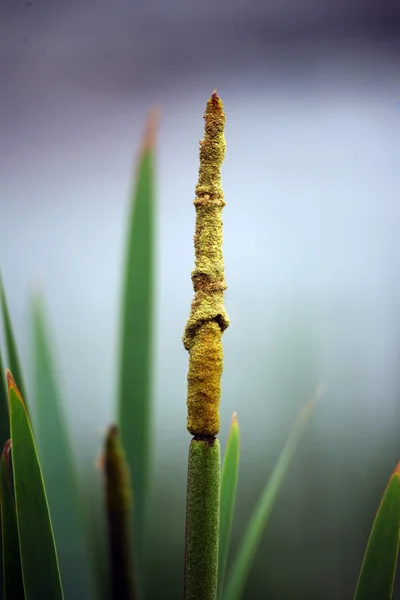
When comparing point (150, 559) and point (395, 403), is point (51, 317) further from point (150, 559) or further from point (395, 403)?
point (395, 403)

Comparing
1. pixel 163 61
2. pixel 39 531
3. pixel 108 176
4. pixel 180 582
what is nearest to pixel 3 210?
pixel 108 176

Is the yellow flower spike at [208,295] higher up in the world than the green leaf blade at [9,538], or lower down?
higher up

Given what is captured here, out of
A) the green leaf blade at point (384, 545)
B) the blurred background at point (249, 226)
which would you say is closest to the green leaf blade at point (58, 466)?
the blurred background at point (249, 226)

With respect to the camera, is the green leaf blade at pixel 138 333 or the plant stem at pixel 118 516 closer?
the plant stem at pixel 118 516

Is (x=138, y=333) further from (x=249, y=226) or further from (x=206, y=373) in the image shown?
(x=249, y=226)

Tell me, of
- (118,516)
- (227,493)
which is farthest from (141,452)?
(118,516)

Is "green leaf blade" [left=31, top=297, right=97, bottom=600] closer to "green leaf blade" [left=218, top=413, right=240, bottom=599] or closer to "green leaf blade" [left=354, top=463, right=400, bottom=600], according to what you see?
"green leaf blade" [left=218, top=413, right=240, bottom=599]

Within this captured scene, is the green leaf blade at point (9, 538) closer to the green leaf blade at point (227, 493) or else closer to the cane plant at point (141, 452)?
the cane plant at point (141, 452)
